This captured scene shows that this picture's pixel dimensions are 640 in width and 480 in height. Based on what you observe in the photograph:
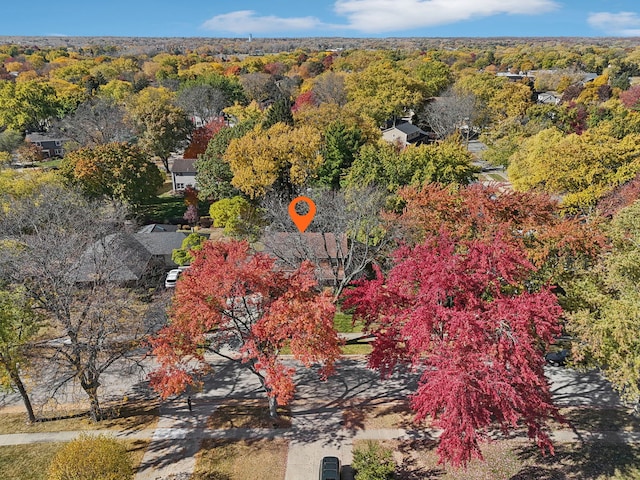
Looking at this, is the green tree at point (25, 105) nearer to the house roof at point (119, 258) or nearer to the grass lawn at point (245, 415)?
the house roof at point (119, 258)

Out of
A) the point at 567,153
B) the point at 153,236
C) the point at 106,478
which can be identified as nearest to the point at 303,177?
the point at 153,236

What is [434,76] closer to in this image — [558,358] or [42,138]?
[42,138]

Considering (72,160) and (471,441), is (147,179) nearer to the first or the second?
(72,160)

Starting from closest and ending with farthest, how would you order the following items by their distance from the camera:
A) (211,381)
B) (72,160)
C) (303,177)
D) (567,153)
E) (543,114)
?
1. (211,381)
2. (567,153)
3. (303,177)
4. (72,160)
5. (543,114)

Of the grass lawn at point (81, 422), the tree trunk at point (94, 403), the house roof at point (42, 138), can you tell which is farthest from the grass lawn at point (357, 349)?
the house roof at point (42, 138)

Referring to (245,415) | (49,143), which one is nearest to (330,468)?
(245,415)
